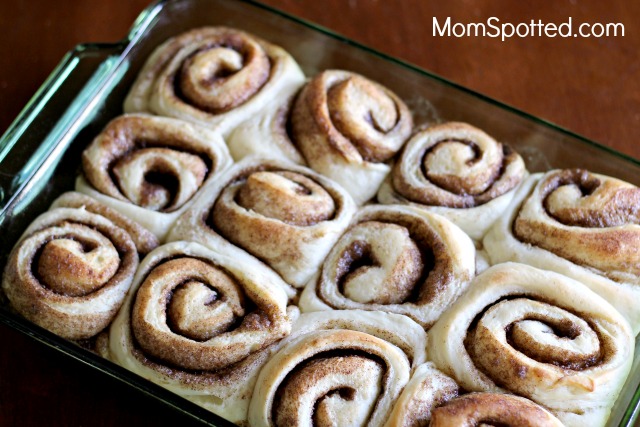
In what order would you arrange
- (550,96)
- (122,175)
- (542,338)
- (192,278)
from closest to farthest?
(542,338) < (192,278) < (122,175) < (550,96)

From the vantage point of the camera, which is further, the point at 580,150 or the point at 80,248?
the point at 580,150

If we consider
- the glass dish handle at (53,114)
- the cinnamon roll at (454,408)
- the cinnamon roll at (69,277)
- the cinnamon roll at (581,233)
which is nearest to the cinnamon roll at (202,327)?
the cinnamon roll at (69,277)

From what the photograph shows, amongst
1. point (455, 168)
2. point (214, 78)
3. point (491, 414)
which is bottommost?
point (491, 414)

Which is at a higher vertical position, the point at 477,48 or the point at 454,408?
the point at 477,48

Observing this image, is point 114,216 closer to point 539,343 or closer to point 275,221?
point 275,221

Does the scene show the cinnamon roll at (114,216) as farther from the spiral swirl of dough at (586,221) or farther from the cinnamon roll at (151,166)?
the spiral swirl of dough at (586,221)

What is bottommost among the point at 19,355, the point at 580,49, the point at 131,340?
the point at 19,355

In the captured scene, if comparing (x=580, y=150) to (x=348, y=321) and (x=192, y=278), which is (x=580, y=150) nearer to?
(x=348, y=321)

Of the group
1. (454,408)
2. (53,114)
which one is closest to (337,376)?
(454,408)

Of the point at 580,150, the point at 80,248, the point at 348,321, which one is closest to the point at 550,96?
the point at 580,150
